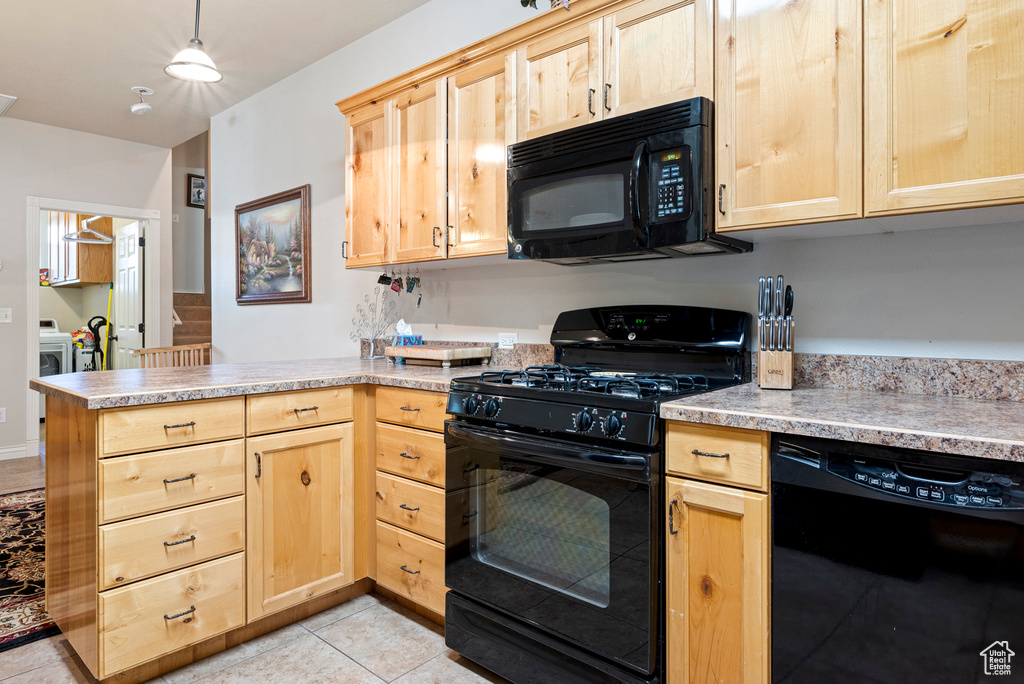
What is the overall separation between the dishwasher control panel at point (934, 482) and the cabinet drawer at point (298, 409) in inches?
66.1

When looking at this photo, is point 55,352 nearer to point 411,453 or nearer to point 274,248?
point 274,248

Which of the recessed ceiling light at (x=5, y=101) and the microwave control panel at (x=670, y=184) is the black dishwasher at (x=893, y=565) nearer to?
the microwave control panel at (x=670, y=184)

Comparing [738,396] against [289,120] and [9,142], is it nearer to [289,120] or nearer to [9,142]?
[289,120]

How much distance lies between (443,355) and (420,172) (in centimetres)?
80

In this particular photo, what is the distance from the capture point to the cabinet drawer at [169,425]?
5.57 feet

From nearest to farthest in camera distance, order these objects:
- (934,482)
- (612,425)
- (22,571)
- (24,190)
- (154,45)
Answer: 1. (934,482)
2. (612,425)
3. (22,571)
4. (154,45)
5. (24,190)

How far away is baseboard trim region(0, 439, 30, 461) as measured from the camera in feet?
15.3

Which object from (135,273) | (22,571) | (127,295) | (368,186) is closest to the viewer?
(22,571)

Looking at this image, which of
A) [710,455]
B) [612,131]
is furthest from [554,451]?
[612,131]

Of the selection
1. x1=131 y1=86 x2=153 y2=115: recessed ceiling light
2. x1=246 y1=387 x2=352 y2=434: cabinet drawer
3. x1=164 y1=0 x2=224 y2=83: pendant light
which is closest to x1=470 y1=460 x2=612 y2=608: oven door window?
x1=246 y1=387 x2=352 y2=434: cabinet drawer

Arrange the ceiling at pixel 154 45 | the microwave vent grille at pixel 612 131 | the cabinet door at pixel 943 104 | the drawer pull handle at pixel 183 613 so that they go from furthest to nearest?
the ceiling at pixel 154 45, the drawer pull handle at pixel 183 613, the microwave vent grille at pixel 612 131, the cabinet door at pixel 943 104

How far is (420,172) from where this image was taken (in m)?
2.53

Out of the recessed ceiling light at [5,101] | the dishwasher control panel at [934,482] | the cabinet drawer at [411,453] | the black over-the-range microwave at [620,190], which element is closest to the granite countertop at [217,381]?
the cabinet drawer at [411,453]

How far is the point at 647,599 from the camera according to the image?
1478 millimetres
